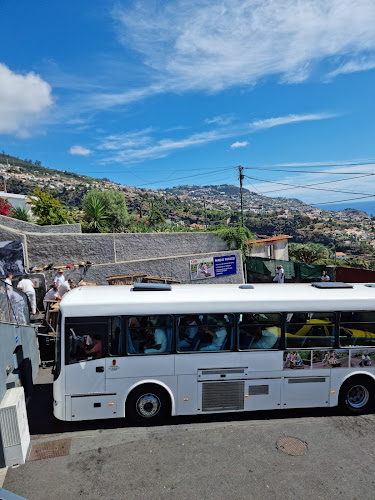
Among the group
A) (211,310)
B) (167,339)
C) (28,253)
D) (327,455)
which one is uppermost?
(28,253)

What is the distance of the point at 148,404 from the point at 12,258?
9989mm

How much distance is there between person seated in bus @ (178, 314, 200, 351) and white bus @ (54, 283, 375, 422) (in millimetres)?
19

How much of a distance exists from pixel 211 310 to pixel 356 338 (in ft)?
9.88

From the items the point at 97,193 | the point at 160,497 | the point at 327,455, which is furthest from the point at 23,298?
the point at 97,193

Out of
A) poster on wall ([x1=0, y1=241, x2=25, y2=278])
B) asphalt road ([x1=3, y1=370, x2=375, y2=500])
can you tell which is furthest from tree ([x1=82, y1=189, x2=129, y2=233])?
asphalt road ([x1=3, y1=370, x2=375, y2=500])

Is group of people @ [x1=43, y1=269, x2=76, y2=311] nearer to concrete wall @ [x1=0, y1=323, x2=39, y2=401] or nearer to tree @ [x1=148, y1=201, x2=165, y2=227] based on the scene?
concrete wall @ [x1=0, y1=323, x2=39, y2=401]

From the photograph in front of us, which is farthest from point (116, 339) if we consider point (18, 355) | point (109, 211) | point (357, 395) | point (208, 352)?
point (109, 211)

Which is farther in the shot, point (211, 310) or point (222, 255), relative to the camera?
point (222, 255)

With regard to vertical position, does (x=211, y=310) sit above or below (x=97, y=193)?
below

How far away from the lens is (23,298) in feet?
31.8

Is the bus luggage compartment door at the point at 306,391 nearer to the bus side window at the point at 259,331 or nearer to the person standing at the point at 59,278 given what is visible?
the bus side window at the point at 259,331

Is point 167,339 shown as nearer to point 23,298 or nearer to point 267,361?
point 267,361

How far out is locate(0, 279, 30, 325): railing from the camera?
711cm

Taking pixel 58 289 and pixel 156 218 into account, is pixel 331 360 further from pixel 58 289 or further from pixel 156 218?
pixel 156 218
